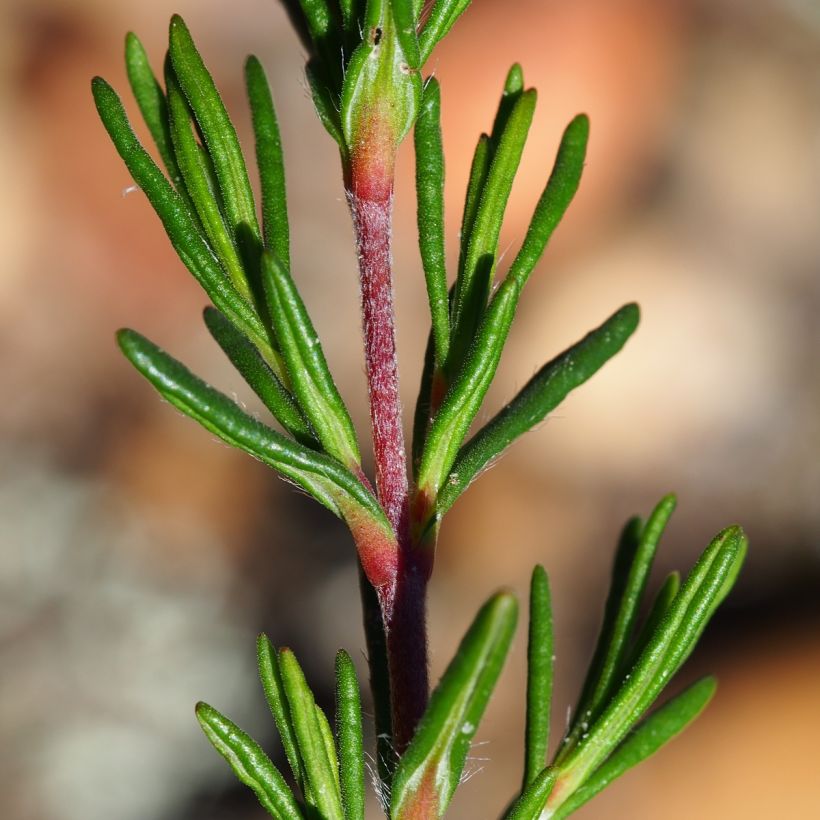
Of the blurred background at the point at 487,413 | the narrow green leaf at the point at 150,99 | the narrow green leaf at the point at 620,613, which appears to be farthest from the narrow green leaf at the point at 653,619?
the blurred background at the point at 487,413

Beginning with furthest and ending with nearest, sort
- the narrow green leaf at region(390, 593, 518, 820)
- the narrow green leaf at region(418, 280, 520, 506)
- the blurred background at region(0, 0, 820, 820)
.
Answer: the blurred background at region(0, 0, 820, 820)
the narrow green leaf at region(418, 280, 520, 506)
the narrow green leaf at region(390, 593, 518, 820)

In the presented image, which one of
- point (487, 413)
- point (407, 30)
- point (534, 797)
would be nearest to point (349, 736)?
point (534, 797)

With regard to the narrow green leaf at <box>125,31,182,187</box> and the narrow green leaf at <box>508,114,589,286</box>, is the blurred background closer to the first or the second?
the narrow green leaf at <box>125,31,182,187</box>

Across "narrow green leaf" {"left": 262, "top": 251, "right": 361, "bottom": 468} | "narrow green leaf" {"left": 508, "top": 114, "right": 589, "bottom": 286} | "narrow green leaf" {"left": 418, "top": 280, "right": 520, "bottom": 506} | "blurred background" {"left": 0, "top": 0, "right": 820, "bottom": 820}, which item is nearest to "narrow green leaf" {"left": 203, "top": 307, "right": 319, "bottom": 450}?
"narrow green leaf" {"left": 262, "top": 251, "right": 361, "bottom": 468}

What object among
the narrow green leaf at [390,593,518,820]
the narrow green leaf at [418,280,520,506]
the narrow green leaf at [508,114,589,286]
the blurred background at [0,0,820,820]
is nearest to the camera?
the narrow green leaf at [390,593,518,820]

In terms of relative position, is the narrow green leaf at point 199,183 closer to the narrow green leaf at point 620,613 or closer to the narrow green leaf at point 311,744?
the narrow green leaf at point 311,744

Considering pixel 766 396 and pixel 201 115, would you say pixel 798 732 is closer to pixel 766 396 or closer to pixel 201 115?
pixel 766 396

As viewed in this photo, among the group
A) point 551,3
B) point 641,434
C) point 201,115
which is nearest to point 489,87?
point 551,3
